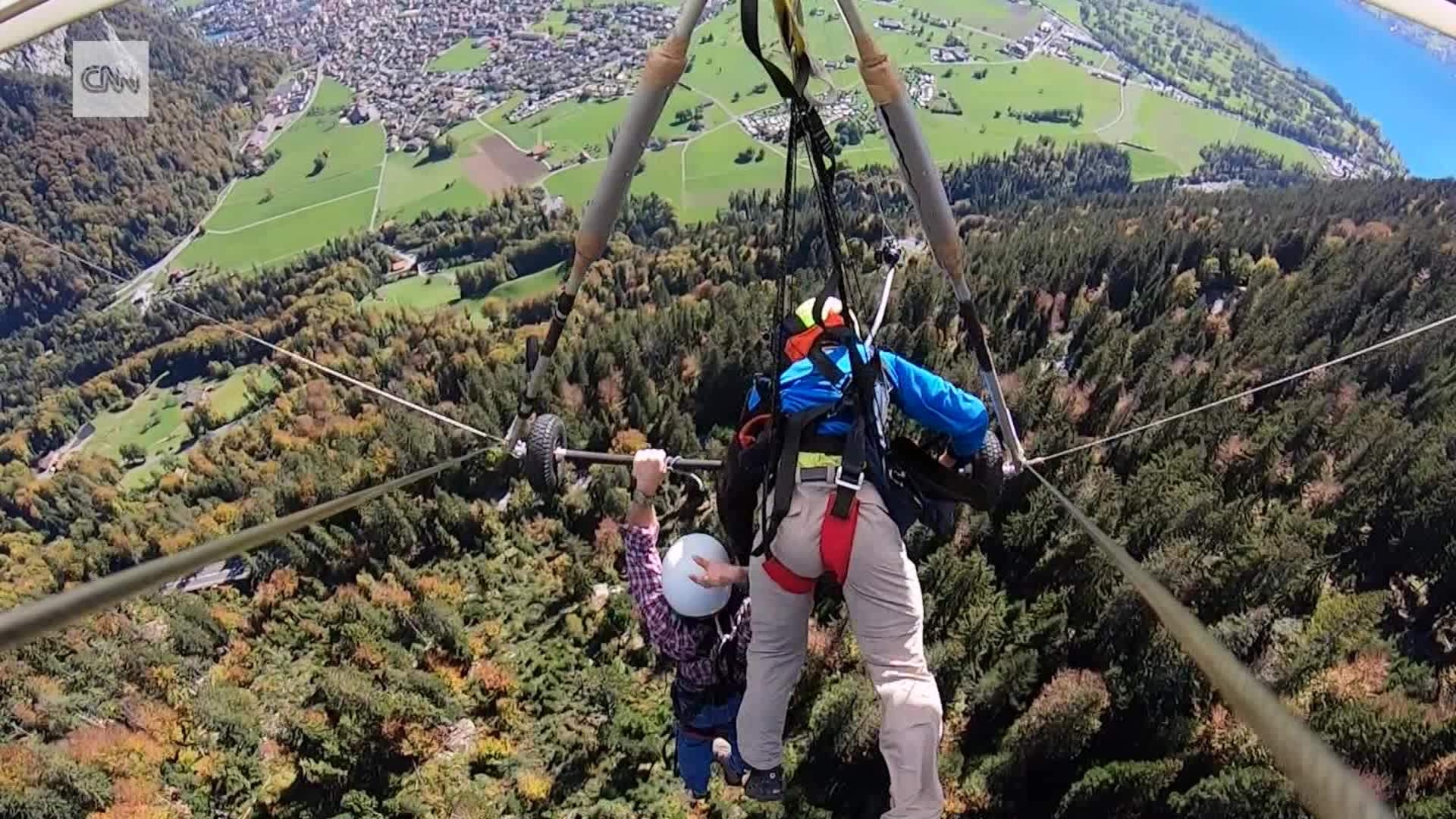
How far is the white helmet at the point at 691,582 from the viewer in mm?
4391

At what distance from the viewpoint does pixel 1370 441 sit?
1569 cm

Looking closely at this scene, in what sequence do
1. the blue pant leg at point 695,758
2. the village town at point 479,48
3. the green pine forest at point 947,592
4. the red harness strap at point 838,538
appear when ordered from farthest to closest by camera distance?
the village town at point 479,48, the green pine forest at point 947,592, the blue pant leg at point 695,758, the red harness strap at point 838,538

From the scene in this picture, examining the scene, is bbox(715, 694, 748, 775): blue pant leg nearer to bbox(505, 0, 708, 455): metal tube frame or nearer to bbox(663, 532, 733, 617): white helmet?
bbox(663, 532, 733, 617): white helmet

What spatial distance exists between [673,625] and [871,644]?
1673 mm

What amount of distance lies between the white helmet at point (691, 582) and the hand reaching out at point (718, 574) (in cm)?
18

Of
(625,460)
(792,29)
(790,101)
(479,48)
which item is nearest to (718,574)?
(625,460)

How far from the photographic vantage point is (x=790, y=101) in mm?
3006

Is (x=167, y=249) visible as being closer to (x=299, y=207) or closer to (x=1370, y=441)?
(x=299, y=207)

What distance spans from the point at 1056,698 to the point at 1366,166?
489 feet

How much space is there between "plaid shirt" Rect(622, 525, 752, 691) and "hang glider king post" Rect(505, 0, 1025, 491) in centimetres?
61

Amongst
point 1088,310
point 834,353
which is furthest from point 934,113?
point 834,353

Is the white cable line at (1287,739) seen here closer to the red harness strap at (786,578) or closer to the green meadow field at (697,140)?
the red harness strap at (786,578)

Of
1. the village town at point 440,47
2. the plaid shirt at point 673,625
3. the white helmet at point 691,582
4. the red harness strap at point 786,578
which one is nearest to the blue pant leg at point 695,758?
the plaid shirt at point 673,625

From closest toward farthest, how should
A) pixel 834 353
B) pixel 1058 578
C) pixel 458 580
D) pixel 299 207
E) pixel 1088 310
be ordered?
pixel 834 353
pixel 1058 578
pixel 458 580
pixel 1088 310
pixel 299 207
